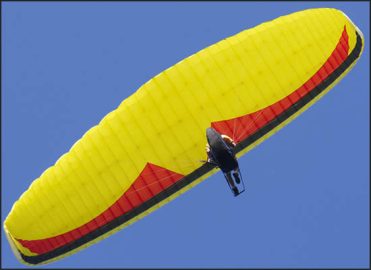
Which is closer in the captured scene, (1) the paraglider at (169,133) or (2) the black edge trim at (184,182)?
(1) the paraglider at (169,133)

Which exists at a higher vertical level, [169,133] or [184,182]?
[169,133]

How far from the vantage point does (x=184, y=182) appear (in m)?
39.9

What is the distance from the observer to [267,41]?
41.0 meters

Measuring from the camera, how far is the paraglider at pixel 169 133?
3925 cm

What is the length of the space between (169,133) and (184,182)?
3.05m

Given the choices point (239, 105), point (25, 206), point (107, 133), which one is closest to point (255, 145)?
point (239, 105)

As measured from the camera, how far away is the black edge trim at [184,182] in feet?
131

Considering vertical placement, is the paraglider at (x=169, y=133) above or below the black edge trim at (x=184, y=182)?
above

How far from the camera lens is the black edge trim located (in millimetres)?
39875

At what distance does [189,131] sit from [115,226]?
23.9 feet

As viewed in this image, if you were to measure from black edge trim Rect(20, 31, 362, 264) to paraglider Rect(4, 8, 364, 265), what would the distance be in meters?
0.06

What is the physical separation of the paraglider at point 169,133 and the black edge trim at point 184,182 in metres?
0.06

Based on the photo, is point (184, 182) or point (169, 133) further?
point (184, 182)

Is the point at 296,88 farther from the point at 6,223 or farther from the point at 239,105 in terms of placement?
the point at 6,223
